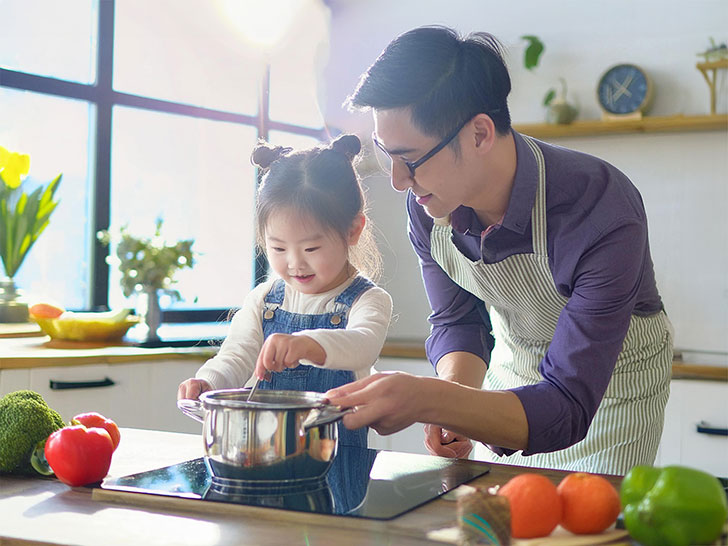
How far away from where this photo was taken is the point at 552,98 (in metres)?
3.82

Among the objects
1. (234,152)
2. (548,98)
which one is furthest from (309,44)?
(548,98)

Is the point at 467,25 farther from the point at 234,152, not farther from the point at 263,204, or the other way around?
the point at 263,204

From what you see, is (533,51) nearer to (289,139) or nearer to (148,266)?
(289,139)

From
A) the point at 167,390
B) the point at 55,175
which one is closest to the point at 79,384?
the point at 167,390

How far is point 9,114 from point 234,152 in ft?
3.66

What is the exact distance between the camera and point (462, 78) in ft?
4.75

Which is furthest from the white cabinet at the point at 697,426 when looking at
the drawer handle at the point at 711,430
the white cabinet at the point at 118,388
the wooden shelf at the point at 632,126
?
the white cabinet at the point at 118,388

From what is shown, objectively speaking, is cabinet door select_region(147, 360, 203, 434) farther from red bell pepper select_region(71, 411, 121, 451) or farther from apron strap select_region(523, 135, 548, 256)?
apron strap select_region(523, 135, 548, 256)

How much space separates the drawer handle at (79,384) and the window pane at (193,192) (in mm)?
873

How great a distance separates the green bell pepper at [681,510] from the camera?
2.74 feet

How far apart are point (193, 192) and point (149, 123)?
37 centimetres

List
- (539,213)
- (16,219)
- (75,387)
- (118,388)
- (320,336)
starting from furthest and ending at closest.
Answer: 1. (16,219)
2. (118,388)
3. (75,387)
4. (539,213)
5. (320,336)

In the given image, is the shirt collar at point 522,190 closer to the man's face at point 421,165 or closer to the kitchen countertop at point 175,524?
the man's face at point 421,165

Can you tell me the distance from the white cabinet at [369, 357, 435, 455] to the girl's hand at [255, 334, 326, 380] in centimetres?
226
